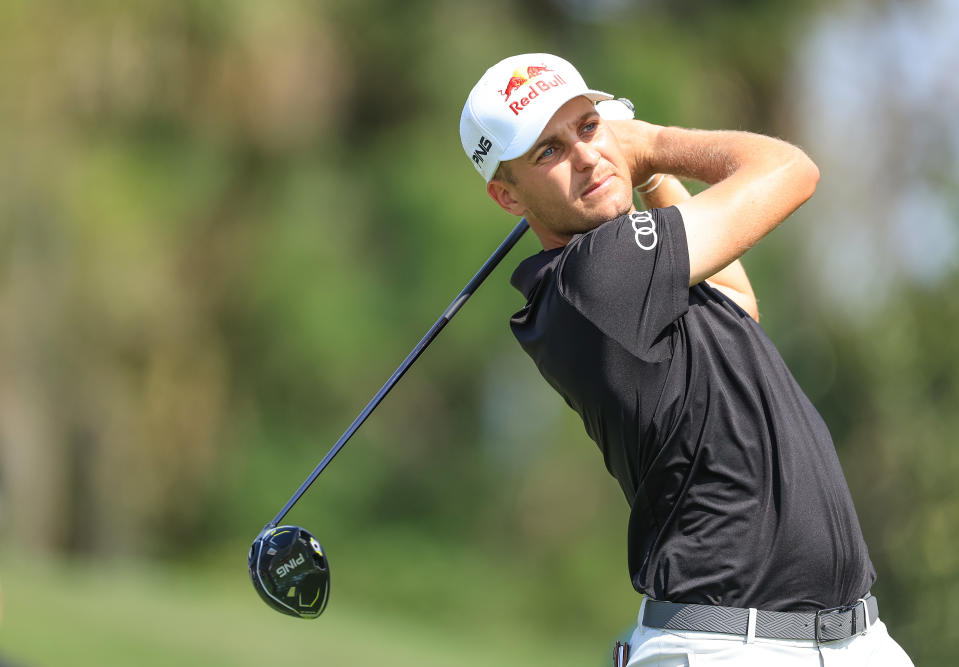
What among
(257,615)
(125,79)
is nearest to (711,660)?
(257,615)

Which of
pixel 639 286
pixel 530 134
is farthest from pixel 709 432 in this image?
pixel 530 134

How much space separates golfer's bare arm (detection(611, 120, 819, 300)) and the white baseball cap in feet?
0.76

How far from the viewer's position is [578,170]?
10.5ft

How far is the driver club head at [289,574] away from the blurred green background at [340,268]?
32.2 feet

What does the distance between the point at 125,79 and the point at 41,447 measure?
4749mm

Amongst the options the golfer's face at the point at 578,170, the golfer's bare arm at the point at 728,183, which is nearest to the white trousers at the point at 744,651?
the golfer's bare arm at the point at 728,183

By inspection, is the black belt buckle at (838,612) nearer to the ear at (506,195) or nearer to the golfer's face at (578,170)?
the golfer's face at (578,170)

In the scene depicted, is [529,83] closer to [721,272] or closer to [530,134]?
[530,134]

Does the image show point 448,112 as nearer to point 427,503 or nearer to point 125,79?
point 125,79

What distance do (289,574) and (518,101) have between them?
148 centimetres

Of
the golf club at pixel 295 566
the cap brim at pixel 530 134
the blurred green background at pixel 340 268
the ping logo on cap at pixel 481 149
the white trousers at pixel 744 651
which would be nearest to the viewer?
the white trousers at pixel 744 651

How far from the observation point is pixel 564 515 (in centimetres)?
1855

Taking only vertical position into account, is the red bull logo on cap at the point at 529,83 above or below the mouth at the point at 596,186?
above

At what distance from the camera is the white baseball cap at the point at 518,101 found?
10.4ft
